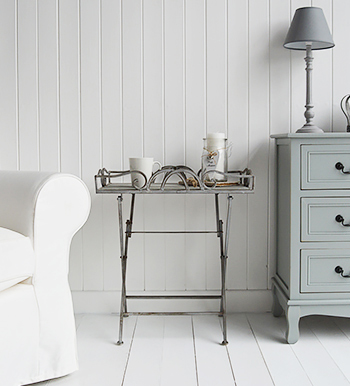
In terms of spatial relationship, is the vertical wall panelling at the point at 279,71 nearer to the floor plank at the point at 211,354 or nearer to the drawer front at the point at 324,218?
the drawer front at the point at 324,218


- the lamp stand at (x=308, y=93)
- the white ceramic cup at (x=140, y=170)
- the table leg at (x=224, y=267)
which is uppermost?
the lamp stand at (x=308, y=93)

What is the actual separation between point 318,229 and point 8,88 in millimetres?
1577

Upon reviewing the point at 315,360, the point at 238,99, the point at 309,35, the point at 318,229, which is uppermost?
the point at 309,35

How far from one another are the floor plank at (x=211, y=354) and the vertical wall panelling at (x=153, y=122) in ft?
1.02

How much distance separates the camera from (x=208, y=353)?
1.92 metres

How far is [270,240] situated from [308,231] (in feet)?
1.39

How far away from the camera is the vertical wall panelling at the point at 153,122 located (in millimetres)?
2320

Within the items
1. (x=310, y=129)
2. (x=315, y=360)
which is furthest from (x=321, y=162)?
(x=315, y=360)

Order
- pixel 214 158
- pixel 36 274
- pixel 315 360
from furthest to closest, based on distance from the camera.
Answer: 1. pixel 214 158
2. pixel 315 360
3. pixel 36 274

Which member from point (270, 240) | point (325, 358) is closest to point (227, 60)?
point (270, 240)

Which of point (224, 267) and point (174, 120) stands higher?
point (174, 120)

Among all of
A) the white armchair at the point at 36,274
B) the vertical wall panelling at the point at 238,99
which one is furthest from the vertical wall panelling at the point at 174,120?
the white armchair at the point at 36,274

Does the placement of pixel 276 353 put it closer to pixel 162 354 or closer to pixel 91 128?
pixel 162 354

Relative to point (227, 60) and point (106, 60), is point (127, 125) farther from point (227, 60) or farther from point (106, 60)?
point (227, 60)
